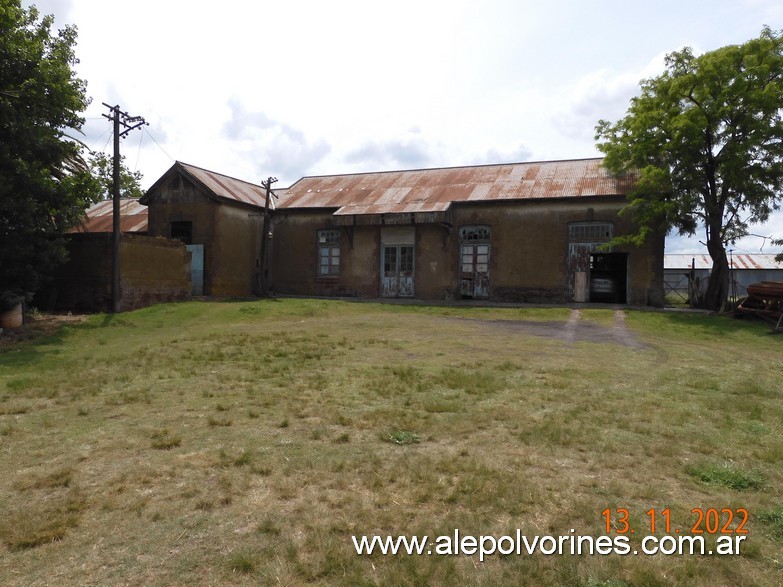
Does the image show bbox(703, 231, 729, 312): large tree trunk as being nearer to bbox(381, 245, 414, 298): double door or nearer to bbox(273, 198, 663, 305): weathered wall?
bbox(273, 198, 663, 305): weathered wall

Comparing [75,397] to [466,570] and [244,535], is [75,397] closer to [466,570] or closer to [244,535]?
[244,535]

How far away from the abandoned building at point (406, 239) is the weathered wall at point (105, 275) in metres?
0.06

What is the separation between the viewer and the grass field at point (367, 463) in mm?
2992

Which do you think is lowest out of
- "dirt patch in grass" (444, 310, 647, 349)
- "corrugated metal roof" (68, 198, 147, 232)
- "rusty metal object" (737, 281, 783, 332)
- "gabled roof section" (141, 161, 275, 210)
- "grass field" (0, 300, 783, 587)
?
"grass field" (0, 300, 783, 587)

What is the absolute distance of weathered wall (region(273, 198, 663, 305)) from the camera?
20312 millimetres

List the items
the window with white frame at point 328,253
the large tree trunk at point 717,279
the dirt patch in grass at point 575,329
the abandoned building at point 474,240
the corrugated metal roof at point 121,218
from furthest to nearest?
the corrugated metal roof at point 121,218 < the window with white frame at point 328,253 < the abandoned building at point 474,240 < the large tree trunk at point 717,279 < the dirt patch in grass at point 575,329

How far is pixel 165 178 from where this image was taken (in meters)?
24.1

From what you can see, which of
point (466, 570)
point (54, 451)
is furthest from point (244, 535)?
point (54, 451)

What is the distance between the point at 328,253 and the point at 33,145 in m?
12.8

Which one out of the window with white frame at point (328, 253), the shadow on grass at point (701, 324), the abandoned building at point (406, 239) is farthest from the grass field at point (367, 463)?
the window with white frame at point (328, 253)

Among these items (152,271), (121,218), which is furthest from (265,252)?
(121,218)

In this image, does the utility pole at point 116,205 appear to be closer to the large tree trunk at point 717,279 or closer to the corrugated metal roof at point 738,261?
the large tree trunk at point 717,279

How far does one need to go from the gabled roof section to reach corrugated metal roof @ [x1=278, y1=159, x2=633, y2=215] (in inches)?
61.5

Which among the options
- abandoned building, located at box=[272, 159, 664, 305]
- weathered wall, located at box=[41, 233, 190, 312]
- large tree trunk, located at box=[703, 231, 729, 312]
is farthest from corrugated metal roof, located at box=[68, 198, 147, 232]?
large tree trunk, located at box=[703, 231, 729, 312]
